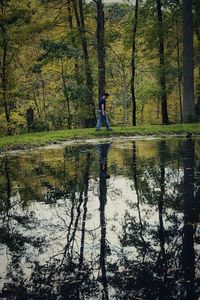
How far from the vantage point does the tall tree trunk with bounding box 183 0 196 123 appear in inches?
895

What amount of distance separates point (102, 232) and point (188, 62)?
739 inches

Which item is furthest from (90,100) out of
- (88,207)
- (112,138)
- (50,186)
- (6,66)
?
(88,207)

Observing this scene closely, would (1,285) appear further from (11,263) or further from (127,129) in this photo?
(127,129)

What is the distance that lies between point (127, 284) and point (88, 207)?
10.3 feet

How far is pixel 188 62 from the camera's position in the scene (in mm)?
23094

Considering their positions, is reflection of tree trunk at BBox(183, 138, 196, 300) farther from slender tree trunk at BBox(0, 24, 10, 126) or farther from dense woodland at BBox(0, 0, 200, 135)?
slender tree trunk at BBox(0, 24, 10, 126)

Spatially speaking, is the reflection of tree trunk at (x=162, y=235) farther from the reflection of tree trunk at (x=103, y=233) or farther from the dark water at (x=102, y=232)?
the reflection of tree trunk at (x=103, y=233)

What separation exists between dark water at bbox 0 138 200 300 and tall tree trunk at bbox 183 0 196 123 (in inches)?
475

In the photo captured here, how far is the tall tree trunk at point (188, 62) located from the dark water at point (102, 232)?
39.6 feet

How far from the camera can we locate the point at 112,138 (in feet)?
64.6

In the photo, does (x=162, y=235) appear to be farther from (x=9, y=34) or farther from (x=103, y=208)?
(x=9, y=34)

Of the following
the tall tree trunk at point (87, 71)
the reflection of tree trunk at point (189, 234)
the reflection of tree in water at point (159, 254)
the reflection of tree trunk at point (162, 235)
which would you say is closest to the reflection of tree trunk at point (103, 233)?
the reflection of tree in water at point (159, 254)

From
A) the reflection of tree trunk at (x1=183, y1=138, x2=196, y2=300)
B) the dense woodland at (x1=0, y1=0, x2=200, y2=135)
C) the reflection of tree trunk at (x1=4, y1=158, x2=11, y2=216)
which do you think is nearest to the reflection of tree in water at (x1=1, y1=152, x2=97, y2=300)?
the reflection of tree trunk at (x1=183, y1=138, x2=196, y2=300)

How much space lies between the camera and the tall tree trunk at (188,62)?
22.7 meters
